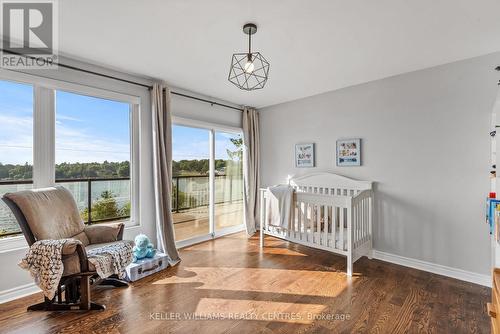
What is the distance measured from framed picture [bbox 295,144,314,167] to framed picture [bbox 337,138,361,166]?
45 cm

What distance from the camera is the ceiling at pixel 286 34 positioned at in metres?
1.82

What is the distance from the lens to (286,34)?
2.18 m

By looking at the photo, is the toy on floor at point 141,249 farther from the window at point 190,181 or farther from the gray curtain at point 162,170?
the window at point 190,181

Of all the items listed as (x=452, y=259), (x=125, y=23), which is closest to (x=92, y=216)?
(x=125, y=23)

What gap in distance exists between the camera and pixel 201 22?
2.02 m

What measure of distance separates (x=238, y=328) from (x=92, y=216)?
2.11 m

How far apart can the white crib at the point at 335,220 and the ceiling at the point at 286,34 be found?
4.83 feet

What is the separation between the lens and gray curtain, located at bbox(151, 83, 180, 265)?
3.17m

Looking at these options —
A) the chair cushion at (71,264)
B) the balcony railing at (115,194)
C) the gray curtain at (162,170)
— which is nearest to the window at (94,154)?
the balcony railing at (115,194)

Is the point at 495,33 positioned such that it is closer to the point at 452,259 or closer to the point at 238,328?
the point at 452,259

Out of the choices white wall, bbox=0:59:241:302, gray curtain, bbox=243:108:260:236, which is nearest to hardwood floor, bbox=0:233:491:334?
white wall, bbox=0:59:241:302

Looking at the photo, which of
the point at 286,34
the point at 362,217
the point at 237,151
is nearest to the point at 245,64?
the point at 286,34

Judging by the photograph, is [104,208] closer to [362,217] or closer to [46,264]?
[46,264]

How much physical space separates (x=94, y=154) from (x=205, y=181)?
64.2 inches
